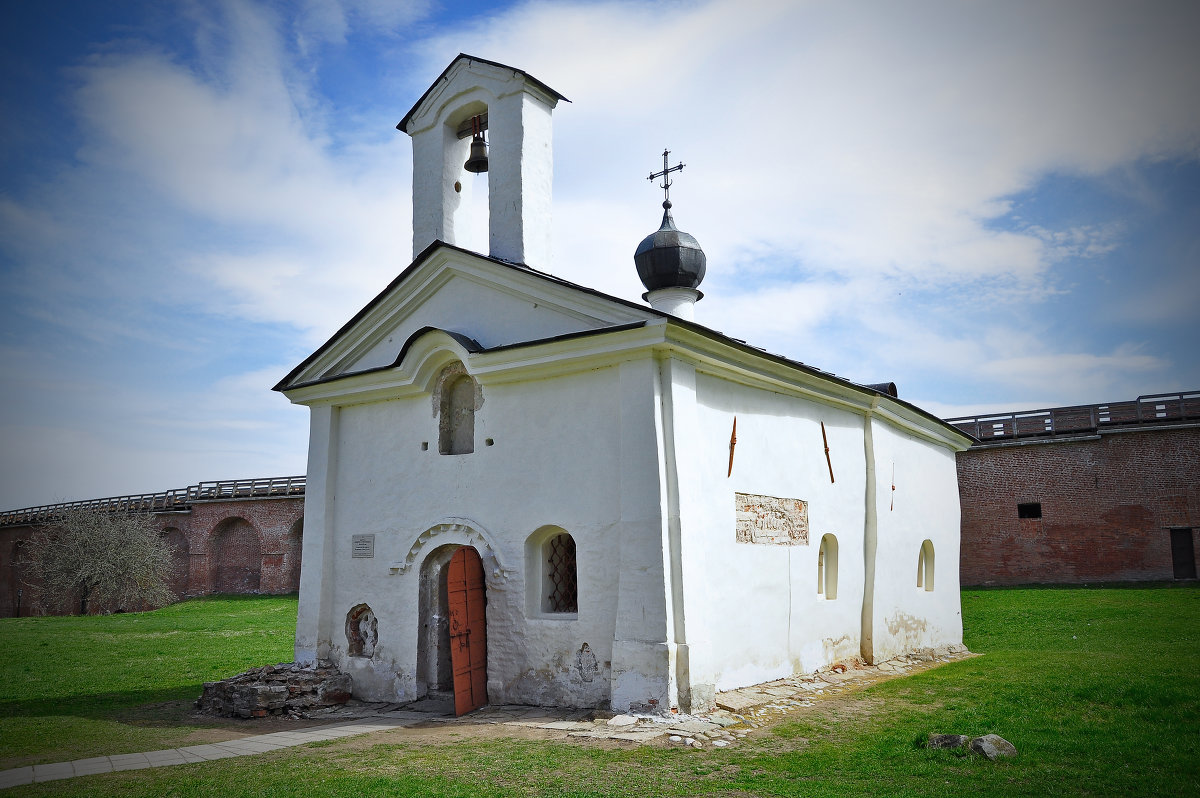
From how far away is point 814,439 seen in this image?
38.8 ft

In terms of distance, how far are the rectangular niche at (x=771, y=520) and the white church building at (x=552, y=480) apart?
0.12 ft

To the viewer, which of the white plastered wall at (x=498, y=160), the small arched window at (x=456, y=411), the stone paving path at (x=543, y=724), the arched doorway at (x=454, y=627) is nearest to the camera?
the stone paving path at (x=543, y=724)

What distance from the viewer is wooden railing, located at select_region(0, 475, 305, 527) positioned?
34966mm

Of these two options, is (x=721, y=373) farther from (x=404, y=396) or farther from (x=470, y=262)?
(x=404, y=396)

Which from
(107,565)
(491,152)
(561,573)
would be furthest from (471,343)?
(107,565)

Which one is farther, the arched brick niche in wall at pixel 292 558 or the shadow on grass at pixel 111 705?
the arched brick niche in wall at pixel 292 558

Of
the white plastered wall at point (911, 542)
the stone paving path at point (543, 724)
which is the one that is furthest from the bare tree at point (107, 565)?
the white plastered wall at point (911, 542)

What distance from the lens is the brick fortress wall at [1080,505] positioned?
23.4 m

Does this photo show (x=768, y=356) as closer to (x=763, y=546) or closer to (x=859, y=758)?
(x=763, y=546)

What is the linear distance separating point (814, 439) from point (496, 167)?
19.1 ft

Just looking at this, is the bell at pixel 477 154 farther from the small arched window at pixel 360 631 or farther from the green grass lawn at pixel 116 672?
the green grass lawn at pixel 116 672

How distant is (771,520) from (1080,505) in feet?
60.9

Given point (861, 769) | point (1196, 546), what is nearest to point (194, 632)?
point (861, 769)

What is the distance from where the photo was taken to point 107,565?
33.3 m
